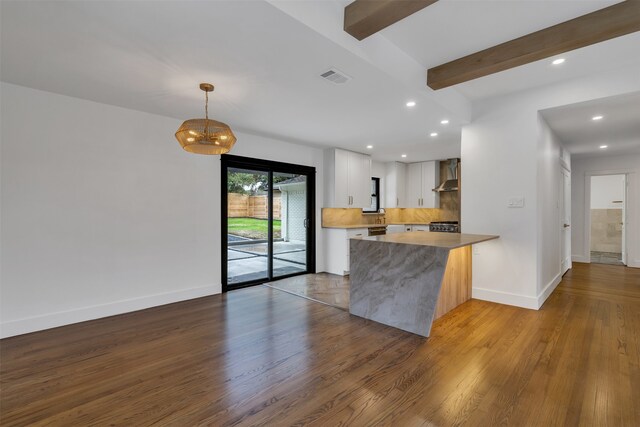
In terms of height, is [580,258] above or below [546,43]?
below

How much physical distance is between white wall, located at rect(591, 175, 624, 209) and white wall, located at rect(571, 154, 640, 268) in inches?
89.2

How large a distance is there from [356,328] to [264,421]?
60.5 inches

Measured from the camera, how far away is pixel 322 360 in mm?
2420

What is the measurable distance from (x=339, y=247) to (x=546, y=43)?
4197 mm

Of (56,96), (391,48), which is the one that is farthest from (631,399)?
(56,96)

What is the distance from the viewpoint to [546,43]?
255cm

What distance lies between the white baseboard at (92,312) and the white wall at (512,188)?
4.05 metres

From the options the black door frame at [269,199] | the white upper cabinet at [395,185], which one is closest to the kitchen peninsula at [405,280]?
the black door frame at [269,199]

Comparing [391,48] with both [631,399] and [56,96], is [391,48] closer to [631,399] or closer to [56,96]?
[631,399]

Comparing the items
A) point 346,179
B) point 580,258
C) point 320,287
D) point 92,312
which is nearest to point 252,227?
point 320,287

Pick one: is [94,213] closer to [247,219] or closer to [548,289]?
[247,219]

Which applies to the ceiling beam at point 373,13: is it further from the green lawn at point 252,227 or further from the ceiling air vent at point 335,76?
the green lawn at point 252,227

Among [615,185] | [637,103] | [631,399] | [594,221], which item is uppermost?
[637,103]

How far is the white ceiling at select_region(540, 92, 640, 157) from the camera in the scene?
343 cm
